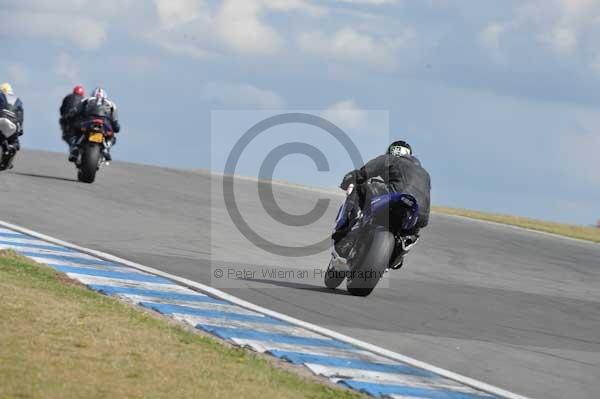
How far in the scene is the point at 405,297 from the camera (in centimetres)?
1290

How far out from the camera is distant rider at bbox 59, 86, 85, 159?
73.1 ft

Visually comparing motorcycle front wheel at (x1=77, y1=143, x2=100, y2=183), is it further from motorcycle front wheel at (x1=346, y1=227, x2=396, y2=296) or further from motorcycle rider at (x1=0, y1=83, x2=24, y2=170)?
motorcycle front wheel at (x1=346, y1=227, x2=396, y2=296)

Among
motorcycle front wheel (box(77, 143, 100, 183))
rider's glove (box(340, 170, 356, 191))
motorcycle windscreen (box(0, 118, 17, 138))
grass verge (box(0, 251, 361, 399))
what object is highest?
motorcycle windscreen (box(0, 118, 17, 138))

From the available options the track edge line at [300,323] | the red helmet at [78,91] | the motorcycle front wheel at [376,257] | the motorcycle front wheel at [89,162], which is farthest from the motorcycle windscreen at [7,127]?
the motorcycle front wheel at [376,257]

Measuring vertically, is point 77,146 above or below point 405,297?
above

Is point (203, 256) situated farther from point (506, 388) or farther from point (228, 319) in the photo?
point (506, 388)

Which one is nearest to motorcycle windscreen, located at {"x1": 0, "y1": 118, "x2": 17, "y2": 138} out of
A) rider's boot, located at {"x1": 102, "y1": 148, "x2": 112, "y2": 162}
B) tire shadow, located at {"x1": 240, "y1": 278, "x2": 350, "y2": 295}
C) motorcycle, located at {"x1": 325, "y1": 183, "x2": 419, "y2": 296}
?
rider's boot, located at {"x1": 102, "y1": 148, "x2": 112, "y2": 162}

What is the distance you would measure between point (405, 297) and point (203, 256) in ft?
10.2

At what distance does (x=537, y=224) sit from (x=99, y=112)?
12074mm

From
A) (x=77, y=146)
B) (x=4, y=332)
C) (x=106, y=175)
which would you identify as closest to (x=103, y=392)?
(x=4, y=332)

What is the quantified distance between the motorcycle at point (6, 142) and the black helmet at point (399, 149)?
10715 mm

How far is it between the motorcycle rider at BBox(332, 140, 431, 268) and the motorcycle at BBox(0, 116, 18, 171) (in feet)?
34.5

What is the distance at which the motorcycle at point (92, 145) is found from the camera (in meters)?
21.8

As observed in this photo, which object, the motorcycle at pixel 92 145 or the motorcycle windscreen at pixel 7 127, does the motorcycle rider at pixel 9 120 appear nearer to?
the motorcycle windscreen at pixel 7 127
